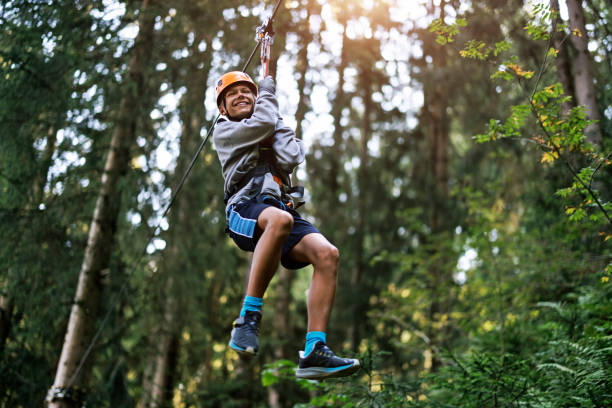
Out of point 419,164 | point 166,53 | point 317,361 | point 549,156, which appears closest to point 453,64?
point 419,164

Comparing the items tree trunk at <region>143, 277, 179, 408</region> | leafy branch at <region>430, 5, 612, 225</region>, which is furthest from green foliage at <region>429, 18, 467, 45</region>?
tree trunk at <region>143, 277, 179, 408</region>

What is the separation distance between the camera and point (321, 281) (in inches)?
134

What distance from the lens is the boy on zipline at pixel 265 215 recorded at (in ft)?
10.7

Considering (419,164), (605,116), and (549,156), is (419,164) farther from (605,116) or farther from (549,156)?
(549,156)

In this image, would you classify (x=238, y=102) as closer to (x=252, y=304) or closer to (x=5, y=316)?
(x=252, y=304)

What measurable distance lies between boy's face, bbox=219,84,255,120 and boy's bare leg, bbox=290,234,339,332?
98 cm

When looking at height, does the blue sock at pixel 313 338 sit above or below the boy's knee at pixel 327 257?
below

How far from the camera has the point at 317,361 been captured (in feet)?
10.4

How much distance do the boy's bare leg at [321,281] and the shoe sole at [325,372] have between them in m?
0.24

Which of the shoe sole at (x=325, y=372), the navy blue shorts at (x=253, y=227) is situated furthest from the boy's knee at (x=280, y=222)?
the shoe sole at (x=325, y=372)

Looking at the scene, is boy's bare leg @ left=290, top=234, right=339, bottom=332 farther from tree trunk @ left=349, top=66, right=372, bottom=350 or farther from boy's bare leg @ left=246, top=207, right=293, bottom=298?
tree trunk @ left=349, top=66, right=372, bottom=350

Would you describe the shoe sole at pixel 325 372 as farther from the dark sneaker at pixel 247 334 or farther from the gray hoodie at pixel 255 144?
the gray hoodie at pixel 255 144

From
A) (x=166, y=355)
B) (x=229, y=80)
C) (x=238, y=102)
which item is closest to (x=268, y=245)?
(x=238, y=102)

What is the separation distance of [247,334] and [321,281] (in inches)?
21.2
